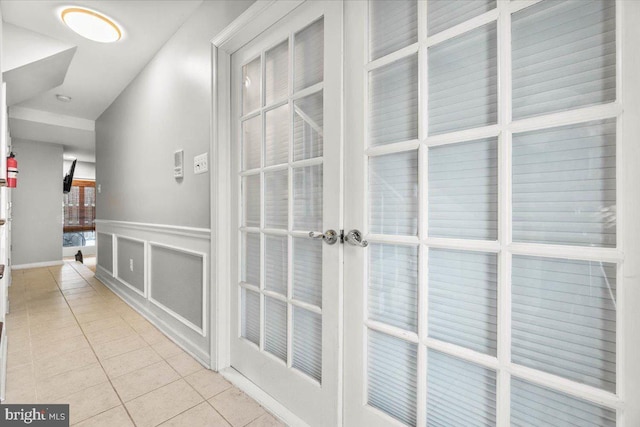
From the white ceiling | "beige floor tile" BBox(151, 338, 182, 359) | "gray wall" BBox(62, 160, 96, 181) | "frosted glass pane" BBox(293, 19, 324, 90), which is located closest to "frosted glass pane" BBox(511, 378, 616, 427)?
"frosted glass pane" BBox(293, 19, 324, 90)

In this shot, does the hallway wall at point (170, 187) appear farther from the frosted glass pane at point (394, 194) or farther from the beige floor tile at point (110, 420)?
the frosted glass pane at point (394, 194)

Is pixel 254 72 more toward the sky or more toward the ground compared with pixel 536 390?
more toward the sky

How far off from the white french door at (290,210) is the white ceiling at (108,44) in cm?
85

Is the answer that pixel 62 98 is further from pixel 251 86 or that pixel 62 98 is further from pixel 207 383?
pixel 207 383

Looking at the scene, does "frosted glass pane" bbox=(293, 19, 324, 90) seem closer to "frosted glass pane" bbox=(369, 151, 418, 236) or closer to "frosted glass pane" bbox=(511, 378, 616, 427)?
"frosted glass pane" bbox=(369, 151, 418, 236)

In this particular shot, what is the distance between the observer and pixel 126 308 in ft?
9.60

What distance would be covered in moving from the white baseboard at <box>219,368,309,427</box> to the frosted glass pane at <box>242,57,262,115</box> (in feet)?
5.19

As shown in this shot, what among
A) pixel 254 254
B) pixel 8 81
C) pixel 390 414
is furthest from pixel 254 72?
pixel 8 81

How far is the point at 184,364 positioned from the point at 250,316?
643 mm

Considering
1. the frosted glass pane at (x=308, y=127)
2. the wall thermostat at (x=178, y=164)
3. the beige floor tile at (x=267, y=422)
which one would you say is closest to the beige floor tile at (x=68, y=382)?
the beige floor tile at (x=267, y=422)

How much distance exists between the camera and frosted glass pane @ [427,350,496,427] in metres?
0.88
